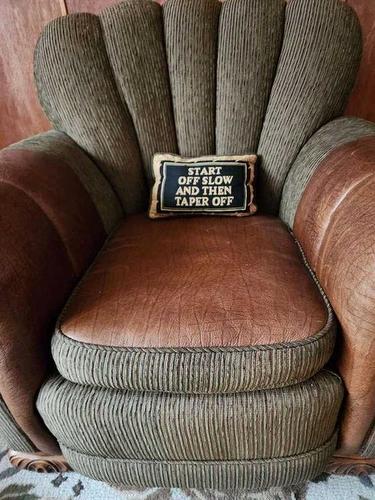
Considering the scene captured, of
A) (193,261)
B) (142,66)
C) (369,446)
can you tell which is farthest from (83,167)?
(369,446)

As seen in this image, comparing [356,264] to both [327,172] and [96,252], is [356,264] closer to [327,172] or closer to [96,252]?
[327,172]

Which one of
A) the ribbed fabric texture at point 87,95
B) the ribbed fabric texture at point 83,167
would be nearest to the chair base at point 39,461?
the ribbed fabric texture at point 83,167

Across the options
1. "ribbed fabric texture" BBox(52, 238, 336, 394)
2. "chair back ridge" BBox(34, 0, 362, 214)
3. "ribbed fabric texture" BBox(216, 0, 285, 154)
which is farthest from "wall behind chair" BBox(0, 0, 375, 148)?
"ribbed fabric texture" BBox(52, 238, 336, 394)

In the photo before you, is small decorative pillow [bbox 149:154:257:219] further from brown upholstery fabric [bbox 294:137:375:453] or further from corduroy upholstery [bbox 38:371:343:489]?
corduroy upholstery [bbox 38:371:343:489]

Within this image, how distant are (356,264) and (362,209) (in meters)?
0.10

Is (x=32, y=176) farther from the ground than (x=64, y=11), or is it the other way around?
(x=64, y=11)

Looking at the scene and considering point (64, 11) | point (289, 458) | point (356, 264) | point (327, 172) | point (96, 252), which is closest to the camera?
point (356, 264)

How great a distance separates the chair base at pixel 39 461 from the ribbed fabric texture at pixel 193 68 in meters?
0.83

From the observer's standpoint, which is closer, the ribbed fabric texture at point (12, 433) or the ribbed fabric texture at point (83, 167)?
the ribbed fabric texture at point (12, 433)

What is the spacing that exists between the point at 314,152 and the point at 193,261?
0.42 m

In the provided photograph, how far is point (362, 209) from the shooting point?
1.97 feet

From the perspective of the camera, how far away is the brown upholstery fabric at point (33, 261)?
0.59m

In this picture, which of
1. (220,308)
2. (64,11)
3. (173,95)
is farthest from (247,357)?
(64,11)

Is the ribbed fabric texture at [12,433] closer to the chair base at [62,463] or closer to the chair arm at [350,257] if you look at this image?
the chair base at [62,463]
